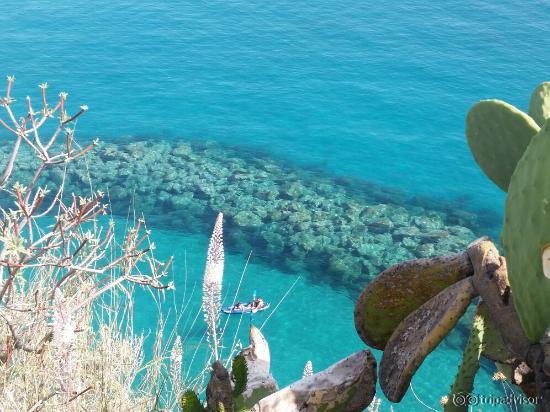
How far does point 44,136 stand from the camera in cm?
938

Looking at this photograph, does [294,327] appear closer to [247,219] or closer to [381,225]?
[247,219]

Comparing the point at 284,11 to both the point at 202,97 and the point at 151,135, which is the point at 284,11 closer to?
the point at 202,97

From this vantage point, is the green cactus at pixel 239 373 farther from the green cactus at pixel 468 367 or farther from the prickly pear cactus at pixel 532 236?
the prickly pear cactus at pixel 532 236

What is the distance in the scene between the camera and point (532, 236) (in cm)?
135

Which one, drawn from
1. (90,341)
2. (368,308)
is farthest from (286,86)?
(368,308)

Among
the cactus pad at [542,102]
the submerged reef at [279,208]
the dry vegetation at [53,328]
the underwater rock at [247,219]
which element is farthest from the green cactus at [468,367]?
the underwater rock at [247,219]

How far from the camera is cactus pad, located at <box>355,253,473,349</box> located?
5.51 ft

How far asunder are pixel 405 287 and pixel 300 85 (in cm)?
914

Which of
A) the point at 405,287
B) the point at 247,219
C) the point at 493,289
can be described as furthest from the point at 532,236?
the point at 247,219

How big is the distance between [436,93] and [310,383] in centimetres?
907

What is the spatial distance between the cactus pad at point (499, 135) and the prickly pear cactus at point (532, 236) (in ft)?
1.19

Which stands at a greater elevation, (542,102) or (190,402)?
(542,102)

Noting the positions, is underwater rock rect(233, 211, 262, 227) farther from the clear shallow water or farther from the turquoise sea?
the clear shallow water

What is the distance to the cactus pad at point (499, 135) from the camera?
176cm
